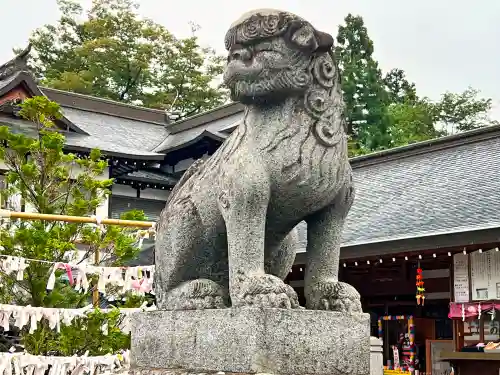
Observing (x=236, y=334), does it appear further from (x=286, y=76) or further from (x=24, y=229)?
(x=24, y=229)

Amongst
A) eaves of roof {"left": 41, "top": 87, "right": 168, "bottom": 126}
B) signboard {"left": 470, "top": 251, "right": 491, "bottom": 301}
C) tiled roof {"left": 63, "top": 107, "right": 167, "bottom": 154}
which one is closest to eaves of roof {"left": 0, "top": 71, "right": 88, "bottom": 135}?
tiled roof {"left": 63, "top": 107, "right": 167, "bottom": 154}

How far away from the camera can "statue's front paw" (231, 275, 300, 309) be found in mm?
2912

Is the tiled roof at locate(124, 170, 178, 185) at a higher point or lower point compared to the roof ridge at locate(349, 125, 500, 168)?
higher

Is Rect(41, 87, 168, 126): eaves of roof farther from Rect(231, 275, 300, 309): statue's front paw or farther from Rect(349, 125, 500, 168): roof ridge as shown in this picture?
Rect(231, 275, 300, 309): statue's front paw

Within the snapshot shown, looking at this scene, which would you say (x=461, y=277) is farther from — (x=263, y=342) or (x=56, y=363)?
(x=263, y=342)

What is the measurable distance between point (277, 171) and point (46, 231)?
6.20 meters

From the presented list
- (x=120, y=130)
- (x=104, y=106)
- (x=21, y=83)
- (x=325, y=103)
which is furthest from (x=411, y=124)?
(x=325, y=103)

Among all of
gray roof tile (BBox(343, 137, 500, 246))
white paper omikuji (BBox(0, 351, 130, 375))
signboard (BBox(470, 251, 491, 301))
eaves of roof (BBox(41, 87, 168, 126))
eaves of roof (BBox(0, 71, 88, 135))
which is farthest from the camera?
eaves of roof (BBox(41, 87, 168, 126))

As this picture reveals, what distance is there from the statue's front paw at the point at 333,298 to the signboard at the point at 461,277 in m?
8.41

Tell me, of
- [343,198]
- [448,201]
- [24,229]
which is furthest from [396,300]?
[343,198]

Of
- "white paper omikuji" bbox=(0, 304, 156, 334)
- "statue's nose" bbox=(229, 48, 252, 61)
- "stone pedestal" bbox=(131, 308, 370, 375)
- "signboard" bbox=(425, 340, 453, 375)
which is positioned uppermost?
"statue's nose" bbox=(229, 48, 252, 61)

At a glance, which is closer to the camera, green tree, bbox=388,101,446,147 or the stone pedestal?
the stone pedestal

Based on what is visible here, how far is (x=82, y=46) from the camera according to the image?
3161 cm

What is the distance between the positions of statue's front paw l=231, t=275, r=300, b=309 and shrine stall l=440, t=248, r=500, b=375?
8.38 meters
